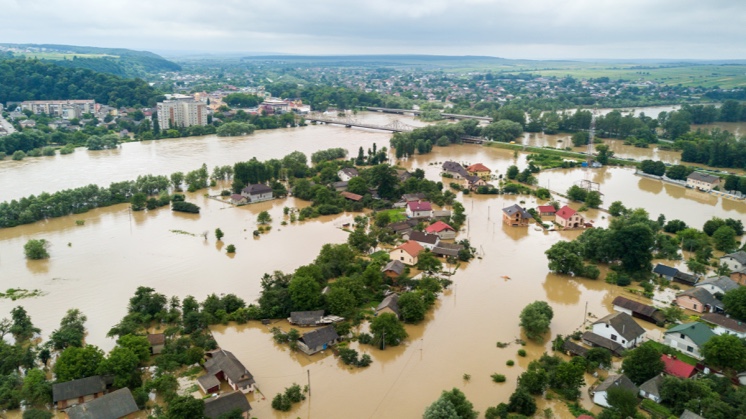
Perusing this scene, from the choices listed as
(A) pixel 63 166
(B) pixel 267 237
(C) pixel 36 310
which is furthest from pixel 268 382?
(A) pixel 63 166

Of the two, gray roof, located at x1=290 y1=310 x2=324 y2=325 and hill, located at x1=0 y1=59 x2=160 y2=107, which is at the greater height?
hill, located at x1=0 y1=59 x2=160 y2=107

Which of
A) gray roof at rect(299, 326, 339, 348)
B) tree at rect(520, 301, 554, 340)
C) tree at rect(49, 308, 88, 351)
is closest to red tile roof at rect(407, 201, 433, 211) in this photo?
tree at rect(520, 301, 554, 340)

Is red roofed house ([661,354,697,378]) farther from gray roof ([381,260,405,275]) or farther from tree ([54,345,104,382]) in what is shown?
tree ([54,345,104,382])

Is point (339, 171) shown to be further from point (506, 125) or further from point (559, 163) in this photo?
point (506, 125)

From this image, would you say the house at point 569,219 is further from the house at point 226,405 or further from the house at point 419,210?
the house at point 226,405

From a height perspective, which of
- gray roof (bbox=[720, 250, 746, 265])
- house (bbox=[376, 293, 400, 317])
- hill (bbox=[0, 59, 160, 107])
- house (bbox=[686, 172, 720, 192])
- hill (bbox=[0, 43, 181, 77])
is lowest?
house (bbox=[376, 293, 400, 317])

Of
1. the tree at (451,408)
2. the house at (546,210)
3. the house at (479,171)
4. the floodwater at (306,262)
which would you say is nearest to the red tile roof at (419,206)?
the floodwater at (306,262)
